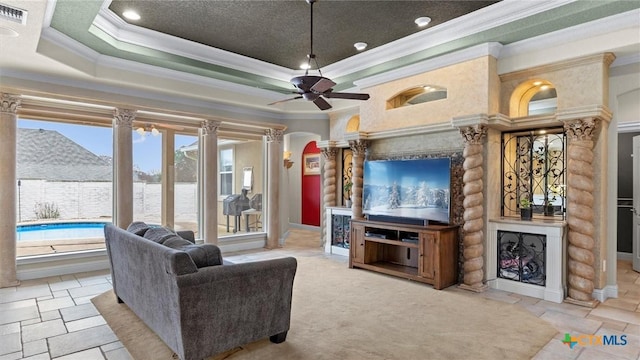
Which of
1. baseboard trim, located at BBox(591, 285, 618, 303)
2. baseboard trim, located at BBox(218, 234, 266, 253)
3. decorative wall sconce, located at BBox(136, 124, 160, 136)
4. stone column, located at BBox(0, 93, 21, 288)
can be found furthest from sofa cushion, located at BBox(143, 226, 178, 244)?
baseboard trim, located at BBox(591, 285, 618, 303)

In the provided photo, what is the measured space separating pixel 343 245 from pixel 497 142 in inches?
130

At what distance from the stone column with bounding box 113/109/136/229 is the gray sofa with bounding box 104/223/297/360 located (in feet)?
8.71

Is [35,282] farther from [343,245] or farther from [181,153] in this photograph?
[343,245]

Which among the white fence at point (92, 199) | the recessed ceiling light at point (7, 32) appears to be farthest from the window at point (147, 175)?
the recessed ceiling light at point (7, 32)

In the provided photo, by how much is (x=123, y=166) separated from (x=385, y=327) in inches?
184

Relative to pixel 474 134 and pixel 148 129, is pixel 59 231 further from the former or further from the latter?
pixel 474 134

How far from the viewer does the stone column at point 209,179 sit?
6.54m

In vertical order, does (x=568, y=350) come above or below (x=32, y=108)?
below

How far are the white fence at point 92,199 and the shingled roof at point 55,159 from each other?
11cm

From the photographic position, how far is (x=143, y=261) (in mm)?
2926

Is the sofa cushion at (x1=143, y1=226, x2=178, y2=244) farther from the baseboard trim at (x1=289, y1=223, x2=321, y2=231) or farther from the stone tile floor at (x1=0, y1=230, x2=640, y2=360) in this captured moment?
the baseboard trim at (x1=289, y1=223, x2=321, y2=231)

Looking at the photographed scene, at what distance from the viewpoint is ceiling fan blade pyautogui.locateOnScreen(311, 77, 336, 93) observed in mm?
3449

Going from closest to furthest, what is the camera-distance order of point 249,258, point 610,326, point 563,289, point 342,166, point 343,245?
point 610,326 → point 563,289 → point 249,258 → point 343,245 → point 342,166

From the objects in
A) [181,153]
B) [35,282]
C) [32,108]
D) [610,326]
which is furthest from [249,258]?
[610,326]
